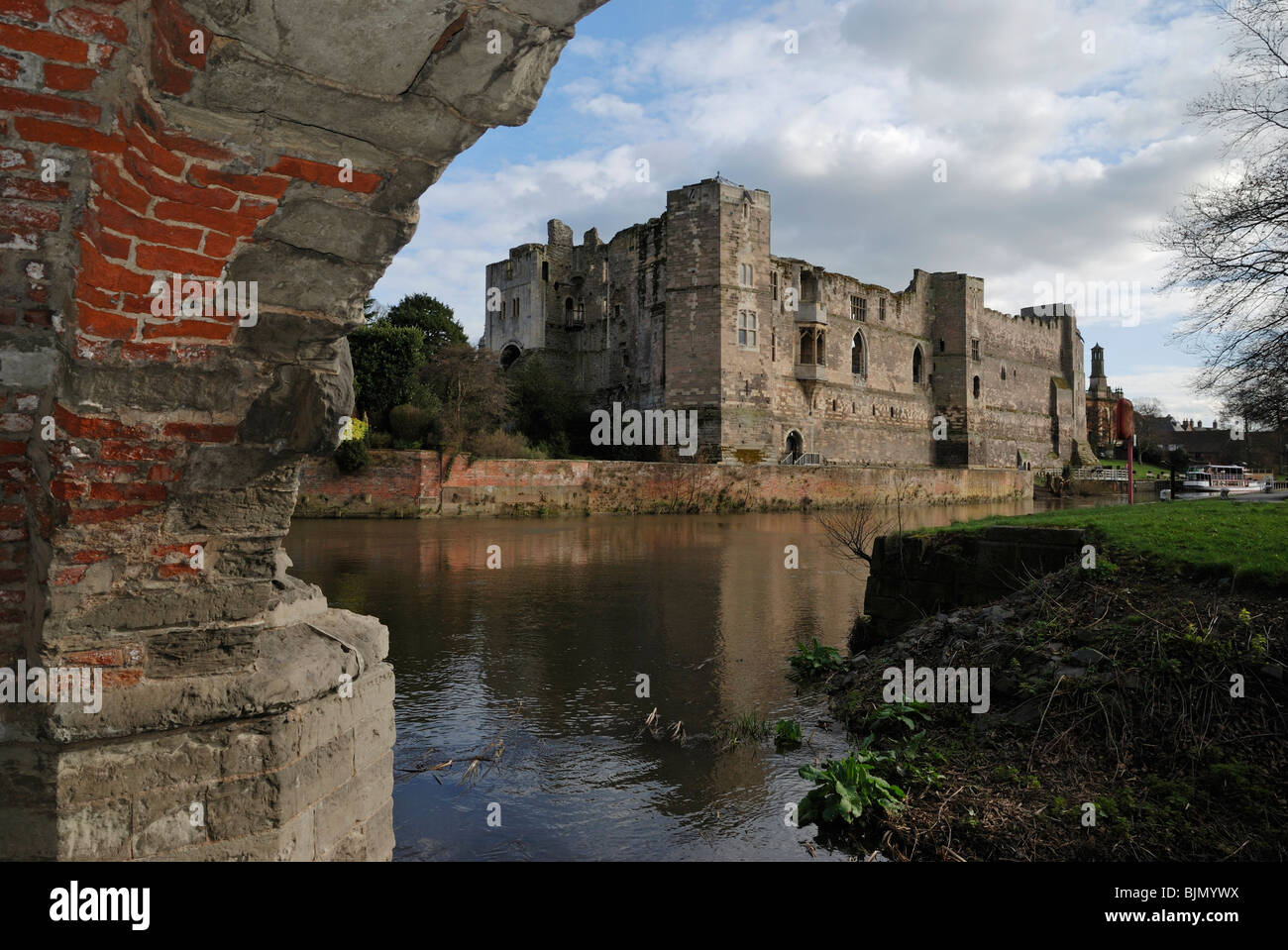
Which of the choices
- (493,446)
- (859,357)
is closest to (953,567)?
(493,446)

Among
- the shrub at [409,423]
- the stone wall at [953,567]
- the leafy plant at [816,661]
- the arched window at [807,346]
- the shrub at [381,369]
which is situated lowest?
the leafy plant at [816,661]

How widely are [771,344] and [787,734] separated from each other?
3290cm

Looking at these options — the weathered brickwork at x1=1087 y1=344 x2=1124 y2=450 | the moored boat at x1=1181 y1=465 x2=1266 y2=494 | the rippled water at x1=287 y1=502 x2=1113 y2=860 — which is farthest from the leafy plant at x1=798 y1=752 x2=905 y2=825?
the weathered brickwork at x1=1087 y1=344 x2=1124 y2=450

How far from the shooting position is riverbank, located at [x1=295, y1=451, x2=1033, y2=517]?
23922mm

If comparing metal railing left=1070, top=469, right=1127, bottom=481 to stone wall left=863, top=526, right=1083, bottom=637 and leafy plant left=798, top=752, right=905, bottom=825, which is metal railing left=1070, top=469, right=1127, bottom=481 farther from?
leafy plant left=798, top=752, right=905, bottom=825

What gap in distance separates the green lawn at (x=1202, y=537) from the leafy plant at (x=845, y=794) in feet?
12.4

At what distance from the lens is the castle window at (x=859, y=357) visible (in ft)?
151

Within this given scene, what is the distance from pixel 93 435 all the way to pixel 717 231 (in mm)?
34427

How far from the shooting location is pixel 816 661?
322 inches

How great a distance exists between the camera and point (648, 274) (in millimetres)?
38375

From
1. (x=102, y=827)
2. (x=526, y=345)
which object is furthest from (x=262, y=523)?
(x=526, y=345)

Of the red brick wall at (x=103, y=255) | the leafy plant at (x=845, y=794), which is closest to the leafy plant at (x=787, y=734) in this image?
the leafy plant at (x=845, y=794)

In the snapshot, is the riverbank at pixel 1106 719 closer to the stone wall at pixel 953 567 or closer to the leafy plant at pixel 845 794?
the leafy plant at pixel 845 794

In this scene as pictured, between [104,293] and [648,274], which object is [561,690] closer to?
[104,293]
